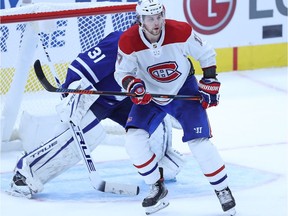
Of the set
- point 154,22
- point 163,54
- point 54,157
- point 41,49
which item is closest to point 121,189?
point 54,157

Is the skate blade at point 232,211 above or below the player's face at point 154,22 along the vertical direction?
below

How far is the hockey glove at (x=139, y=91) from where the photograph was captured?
3.49 meters

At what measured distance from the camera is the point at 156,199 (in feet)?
11.9

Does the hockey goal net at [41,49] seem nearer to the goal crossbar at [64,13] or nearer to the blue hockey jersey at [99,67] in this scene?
the goal crossbar at [64,13]

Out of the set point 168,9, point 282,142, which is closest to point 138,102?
point 282,142

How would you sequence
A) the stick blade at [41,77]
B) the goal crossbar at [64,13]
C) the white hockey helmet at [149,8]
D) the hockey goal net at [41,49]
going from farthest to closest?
1. the hockey goal net at [41,49]
2. the goal crossbar at [64,13]
3. the stick blade at [41,77]
4. the white hockey helmet at [149,8]

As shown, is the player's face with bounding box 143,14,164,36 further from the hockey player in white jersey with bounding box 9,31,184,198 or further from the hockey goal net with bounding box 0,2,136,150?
the hockey goal net with bounding box 0,2,136,150

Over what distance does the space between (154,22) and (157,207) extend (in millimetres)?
706

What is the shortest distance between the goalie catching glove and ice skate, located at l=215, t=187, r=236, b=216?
0.71m

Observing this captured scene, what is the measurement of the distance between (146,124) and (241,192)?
0.55m

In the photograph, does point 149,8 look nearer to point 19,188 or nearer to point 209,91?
point 209,91

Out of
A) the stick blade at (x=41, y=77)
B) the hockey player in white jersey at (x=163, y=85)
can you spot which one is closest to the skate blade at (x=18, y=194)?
the stick blade at (x=41, y=77)

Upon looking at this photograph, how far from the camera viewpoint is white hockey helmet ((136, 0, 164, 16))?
3.46 meters

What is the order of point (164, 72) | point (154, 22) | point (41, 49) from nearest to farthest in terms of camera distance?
1. point (154, 22)
2. point (164, 72)
3. point (41, 49)
